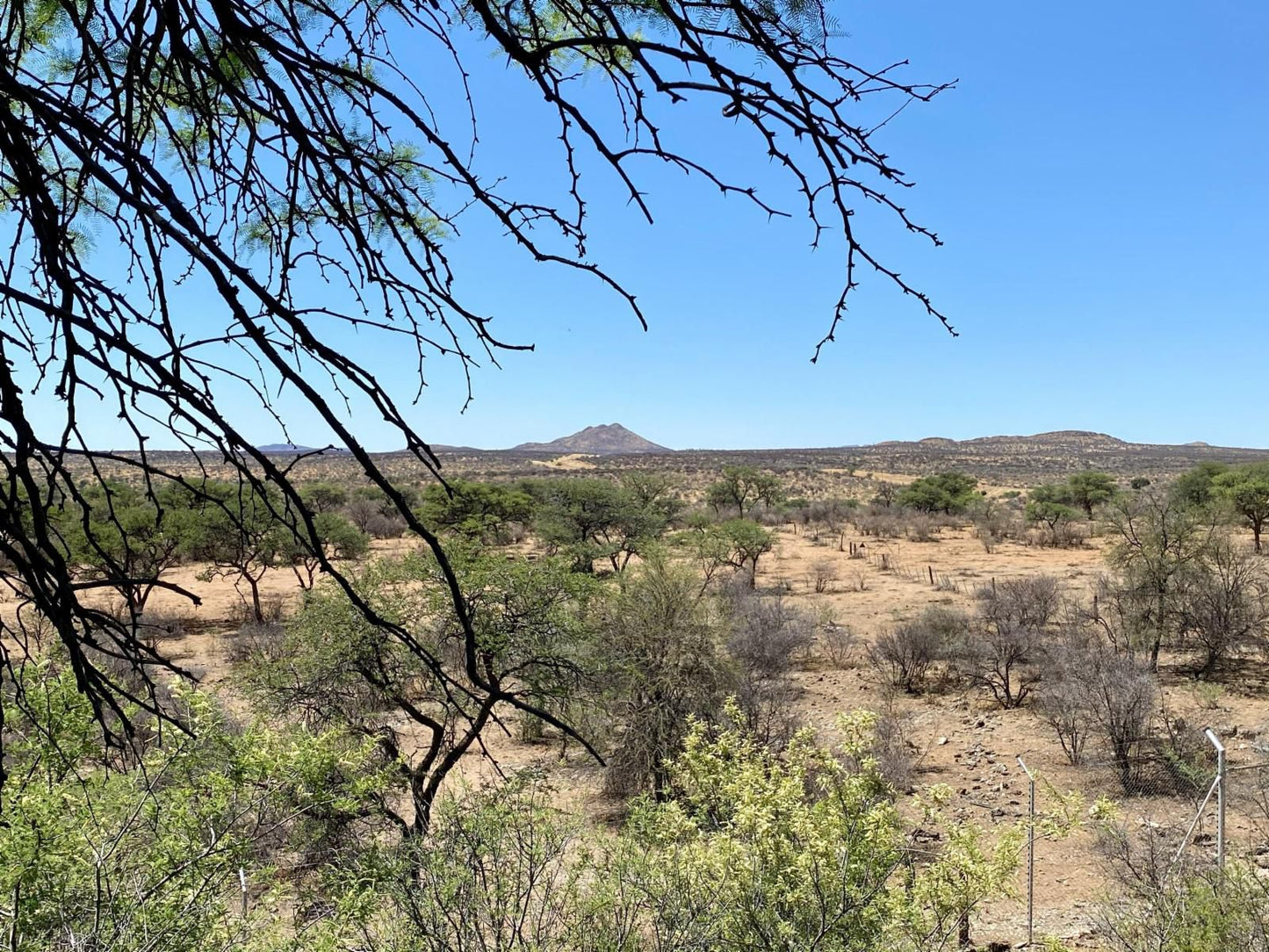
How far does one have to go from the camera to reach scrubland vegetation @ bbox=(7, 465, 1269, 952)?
4.16m

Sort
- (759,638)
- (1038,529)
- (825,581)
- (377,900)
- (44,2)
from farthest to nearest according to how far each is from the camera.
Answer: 1. (1038,529)
2. (825,581)
3. (759,638)
4. (377,900)
5. (44,2)

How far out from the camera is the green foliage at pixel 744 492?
45219mm

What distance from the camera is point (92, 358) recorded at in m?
1.01

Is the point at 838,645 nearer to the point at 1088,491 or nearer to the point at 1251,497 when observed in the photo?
the point at 1251,497

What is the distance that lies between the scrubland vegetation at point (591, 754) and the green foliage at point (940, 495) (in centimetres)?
1907

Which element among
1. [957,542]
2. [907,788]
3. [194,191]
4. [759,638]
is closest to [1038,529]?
[957,542]

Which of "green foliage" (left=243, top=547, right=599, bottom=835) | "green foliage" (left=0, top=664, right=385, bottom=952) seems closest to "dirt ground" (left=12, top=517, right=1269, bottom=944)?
"green foliage" (left=243, top=547, right=599, bottom=835)

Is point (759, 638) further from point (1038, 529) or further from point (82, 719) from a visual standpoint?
point (1038, 529)

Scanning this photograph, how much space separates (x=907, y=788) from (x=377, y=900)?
7.92m

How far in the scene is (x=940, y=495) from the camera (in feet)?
144

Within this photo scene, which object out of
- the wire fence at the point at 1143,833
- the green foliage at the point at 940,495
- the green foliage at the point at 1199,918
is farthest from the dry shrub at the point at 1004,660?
the green foliage at the point at 940,495

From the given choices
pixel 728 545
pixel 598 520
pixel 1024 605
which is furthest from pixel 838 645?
pixel 598 520

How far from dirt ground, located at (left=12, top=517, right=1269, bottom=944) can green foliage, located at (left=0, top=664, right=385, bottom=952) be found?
8.02ft

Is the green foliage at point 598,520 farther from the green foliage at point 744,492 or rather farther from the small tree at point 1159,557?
the green foliage at point 744,492
